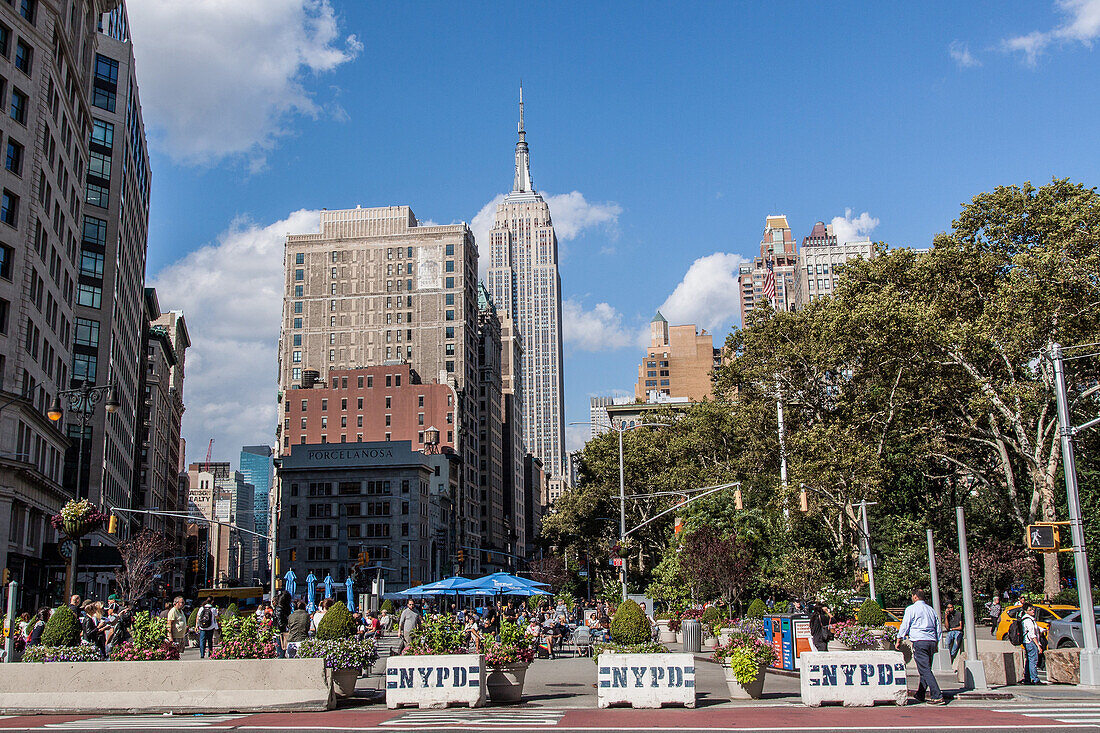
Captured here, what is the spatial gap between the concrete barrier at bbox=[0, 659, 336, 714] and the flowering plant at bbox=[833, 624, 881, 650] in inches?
503

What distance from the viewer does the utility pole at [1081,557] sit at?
18891 millimetres

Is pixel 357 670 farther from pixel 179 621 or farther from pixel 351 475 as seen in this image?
pixel 351 475

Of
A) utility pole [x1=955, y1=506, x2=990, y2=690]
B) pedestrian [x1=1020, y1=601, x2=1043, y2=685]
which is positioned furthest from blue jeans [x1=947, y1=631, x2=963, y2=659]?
pedestrian [x1=1020, y1=601, x2=1043, y2=685]

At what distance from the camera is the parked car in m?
24.3

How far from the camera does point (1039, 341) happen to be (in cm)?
3666

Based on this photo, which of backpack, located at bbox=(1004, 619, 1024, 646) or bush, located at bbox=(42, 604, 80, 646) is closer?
bush, located at bbox=(42, 604, 80, 646)

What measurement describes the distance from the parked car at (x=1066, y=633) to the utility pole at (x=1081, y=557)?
363 cm

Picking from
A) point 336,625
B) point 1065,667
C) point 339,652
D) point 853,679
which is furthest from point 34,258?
point 1065,667

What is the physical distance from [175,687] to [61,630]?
293 centimetres

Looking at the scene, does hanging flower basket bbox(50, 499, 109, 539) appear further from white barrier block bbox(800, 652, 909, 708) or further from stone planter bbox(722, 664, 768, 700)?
white barrier block bbox(800, 652, 909, 708)

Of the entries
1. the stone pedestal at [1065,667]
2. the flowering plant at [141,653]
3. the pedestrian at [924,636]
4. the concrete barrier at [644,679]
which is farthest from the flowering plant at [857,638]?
the flowering plant at [141,653]

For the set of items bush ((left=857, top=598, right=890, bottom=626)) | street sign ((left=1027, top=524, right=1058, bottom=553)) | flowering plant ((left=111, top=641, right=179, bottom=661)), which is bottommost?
bush ((left=857, top=598, right=890, bottom=626))

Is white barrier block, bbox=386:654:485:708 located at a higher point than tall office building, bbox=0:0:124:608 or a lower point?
lower

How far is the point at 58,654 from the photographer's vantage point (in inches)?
698
